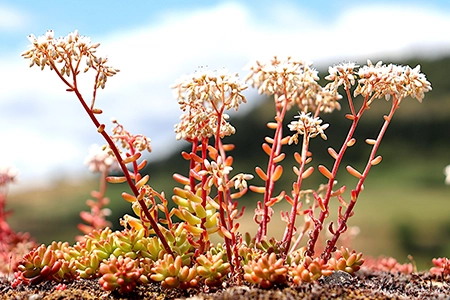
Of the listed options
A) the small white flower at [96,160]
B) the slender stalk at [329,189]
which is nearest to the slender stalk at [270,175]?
the slender stalk at [329,189]

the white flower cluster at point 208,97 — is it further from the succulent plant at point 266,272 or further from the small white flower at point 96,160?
the small white flower at point 96,160

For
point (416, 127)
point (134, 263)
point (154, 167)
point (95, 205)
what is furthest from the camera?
point (154, 167)

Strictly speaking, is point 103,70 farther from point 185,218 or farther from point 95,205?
point 95,205

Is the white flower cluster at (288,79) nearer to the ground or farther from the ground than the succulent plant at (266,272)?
farther from the ground

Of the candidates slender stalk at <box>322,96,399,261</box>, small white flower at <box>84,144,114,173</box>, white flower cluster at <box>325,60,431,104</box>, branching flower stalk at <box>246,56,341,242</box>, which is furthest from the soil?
small white flower at <box>84,144,114,173</box>

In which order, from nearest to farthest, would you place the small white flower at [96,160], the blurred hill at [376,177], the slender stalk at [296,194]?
the slender stalk at [296,194] < the small white flower at [96,160] < the blurred hill at [376,177]

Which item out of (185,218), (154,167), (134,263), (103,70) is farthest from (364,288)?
(154,167)

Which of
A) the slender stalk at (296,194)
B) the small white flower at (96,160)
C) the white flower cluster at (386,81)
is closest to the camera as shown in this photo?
the white flower cluster at (386,81)
